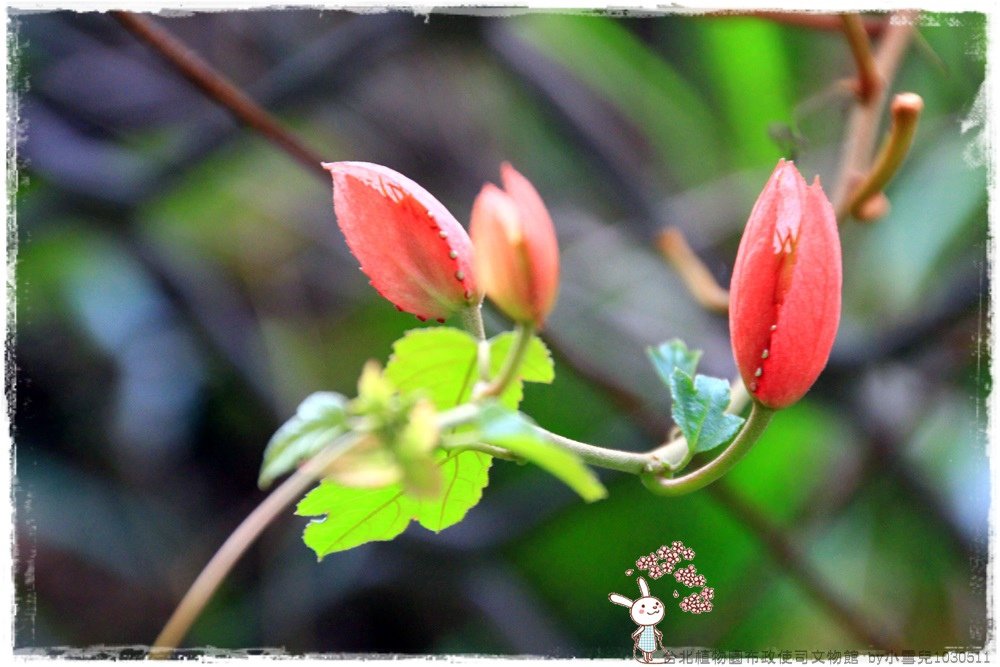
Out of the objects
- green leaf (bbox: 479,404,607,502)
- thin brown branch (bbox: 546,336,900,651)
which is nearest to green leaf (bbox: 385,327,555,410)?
green leaf (bbox: 479,404,607,502)

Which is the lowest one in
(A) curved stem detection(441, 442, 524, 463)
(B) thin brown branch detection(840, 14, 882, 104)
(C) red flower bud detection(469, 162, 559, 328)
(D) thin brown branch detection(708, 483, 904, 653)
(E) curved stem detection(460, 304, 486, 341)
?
(D) thin brown branch detection(708, 483, 904, 653)

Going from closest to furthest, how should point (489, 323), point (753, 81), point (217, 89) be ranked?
1. point (217, 89)
2. point (489, 323)
3. point (753, 81)

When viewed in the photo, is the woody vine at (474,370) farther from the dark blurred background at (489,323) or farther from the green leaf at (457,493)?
the dark blurred background at (489,323)

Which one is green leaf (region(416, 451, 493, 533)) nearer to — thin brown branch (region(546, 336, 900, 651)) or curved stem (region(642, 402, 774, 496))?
curved stem (region(642, 402, 774, 496))

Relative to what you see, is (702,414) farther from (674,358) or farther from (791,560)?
(791,560)

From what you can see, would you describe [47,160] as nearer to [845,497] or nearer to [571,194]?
[571,194]

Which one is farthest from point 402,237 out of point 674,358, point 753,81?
point 753,81

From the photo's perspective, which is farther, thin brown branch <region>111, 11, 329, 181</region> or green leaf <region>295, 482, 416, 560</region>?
thin brown branch <region>111, 11, 329, 181</region>

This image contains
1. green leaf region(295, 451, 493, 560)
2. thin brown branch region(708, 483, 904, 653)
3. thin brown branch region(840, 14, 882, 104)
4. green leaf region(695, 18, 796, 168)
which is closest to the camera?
green leaf region(295, 451, 493, 560)
